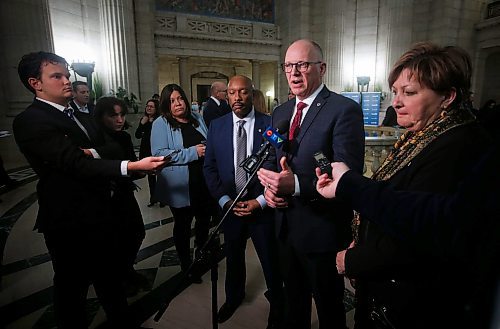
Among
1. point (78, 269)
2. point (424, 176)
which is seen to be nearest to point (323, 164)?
point (424, 176)

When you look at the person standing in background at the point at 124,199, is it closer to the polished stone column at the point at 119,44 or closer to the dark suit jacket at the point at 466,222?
the dark suit jacket at the point at 466,222

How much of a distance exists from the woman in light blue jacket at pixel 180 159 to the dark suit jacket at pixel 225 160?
211mm

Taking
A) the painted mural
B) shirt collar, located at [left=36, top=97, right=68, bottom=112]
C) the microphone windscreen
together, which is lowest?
the microphone windscreen

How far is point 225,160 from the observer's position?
1999mm

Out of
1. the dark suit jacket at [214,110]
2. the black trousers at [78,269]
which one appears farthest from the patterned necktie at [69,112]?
the dark suit jacket at [214,110]

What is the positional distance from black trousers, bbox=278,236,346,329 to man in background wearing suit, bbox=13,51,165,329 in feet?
2.94

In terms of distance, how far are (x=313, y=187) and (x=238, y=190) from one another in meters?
0.74

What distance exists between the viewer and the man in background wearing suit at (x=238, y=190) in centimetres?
194

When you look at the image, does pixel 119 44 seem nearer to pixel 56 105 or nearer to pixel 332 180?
pixel 56 105

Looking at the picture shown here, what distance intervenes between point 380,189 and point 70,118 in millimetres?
1575

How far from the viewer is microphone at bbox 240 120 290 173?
50.1 inches

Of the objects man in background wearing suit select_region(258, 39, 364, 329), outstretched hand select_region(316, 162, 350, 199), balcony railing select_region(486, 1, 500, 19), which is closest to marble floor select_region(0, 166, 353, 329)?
man in background wearing suit select_region(258, 39, 364, 329)

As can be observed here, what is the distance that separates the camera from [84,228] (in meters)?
1.53

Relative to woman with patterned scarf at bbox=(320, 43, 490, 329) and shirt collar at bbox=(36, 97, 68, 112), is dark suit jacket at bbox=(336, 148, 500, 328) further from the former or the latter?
shirt collar at bbox=(36, 97, 68, 112)
